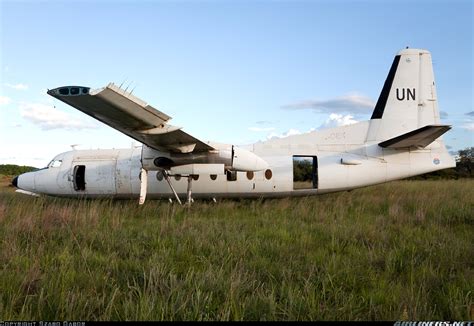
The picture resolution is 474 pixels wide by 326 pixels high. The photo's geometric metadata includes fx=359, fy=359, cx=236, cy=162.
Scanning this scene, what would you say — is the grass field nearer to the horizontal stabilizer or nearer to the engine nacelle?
the engine nacelle

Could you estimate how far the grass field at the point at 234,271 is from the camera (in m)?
2.95

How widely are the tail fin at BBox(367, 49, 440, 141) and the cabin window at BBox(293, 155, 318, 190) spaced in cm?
226

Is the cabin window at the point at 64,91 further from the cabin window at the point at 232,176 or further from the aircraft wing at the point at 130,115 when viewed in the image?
the cabin window at the point at 232,176

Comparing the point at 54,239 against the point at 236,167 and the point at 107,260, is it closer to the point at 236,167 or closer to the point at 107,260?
the point at 107,260

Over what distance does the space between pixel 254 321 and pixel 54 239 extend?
4.18 meters

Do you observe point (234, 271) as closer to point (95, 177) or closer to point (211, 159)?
point (211, 159)

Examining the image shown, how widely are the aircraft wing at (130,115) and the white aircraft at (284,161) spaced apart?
0.07m

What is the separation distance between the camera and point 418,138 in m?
11.1

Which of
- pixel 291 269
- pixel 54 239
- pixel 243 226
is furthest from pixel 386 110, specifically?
pixel 54 239

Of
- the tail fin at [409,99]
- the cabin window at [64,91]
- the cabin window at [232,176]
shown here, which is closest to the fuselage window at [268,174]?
the cabin window at [232,176]

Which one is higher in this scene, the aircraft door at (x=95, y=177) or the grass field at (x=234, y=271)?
the aircraft door at (x=95, y=177)

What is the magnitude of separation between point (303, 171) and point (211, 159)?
13.3 ft

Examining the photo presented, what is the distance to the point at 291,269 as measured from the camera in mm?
4156

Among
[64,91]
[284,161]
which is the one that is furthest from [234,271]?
[284,161]
